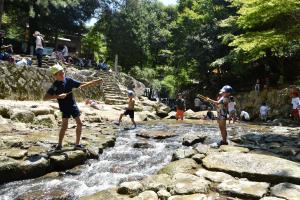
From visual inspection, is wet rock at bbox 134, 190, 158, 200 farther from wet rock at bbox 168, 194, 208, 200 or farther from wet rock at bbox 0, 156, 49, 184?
wet rock at bbox 0, 156, 49, 184

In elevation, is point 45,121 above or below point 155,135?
above

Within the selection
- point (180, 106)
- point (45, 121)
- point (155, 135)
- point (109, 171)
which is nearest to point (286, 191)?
point (109, 171)

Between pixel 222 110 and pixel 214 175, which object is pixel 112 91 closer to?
pixel 222 110

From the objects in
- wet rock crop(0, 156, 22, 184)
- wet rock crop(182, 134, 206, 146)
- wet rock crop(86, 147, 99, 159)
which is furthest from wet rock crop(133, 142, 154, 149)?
wet rock crop(0, 156, 22, 184)

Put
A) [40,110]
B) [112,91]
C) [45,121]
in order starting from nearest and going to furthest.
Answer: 1. [45,121]
2. [40,110]
3. [112,91]

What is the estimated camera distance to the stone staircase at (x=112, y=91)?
22.5 meters

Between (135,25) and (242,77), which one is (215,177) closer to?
(242,77)

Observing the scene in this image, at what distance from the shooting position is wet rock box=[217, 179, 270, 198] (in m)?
4.75

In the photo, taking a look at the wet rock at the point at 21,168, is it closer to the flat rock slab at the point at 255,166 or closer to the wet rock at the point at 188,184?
the wet rock at the point at 188,184

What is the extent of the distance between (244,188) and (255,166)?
934 millimetres

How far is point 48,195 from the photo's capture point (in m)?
5.66

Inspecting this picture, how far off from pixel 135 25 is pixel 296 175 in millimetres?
34296

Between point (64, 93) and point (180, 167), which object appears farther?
point (64, 93)

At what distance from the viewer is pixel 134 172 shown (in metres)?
7.09
